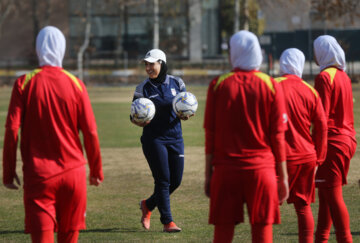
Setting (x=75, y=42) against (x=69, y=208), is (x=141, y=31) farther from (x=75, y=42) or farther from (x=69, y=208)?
(x=69, y=208)

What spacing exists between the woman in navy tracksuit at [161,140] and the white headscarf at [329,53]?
7.60 feet

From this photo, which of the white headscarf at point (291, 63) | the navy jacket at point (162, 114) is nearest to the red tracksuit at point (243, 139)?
the white headscarf at point (291, 63)

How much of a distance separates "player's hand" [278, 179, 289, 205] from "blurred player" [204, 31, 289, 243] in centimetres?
10

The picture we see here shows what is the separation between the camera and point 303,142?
6340mm

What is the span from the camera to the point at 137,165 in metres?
13.8

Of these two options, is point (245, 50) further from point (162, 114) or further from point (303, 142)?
point (162, 114)

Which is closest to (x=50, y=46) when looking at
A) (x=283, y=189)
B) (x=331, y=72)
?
(x=283, y=189)

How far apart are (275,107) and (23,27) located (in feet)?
194

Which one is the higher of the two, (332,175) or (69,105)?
(69,105)

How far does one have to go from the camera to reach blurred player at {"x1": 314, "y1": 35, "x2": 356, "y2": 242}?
6.54 metres

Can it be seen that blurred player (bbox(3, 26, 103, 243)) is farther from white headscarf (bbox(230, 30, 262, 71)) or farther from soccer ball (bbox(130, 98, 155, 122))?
soccer ball (bbox(130, 98, 155, 122))

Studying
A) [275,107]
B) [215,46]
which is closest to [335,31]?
[215,46]

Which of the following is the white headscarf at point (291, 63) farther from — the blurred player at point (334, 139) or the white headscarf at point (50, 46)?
the white headscarf at point (50, 46)

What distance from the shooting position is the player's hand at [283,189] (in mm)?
5469
